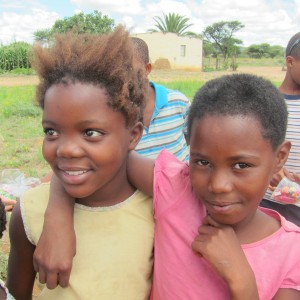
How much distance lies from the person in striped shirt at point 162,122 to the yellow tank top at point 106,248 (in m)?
1.09

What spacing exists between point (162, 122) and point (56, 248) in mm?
1414

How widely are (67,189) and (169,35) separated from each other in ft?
112

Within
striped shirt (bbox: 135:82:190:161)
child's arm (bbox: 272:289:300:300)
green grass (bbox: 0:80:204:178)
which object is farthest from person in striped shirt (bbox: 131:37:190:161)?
green grass (bbox: 0:80:204:178)

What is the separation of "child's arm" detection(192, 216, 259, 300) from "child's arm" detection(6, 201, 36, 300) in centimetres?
58

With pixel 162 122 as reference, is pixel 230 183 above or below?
above

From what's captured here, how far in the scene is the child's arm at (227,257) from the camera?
1.14 meters

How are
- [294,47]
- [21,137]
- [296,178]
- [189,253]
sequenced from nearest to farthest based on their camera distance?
[189,253], [296,178], [294,47], [21,137]

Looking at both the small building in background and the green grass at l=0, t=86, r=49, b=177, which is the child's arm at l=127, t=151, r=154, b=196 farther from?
the small building in background

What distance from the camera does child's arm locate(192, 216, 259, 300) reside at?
1140mm

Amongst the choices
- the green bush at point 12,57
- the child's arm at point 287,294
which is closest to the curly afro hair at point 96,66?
the child's arm at point 287,294

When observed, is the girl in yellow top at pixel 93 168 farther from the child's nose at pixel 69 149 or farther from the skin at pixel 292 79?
the skin at pixel 292 79

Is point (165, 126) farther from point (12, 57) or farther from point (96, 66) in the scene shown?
point (12, 57)

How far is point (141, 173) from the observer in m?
1.42

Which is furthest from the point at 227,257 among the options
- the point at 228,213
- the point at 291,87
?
the point at 291,87
